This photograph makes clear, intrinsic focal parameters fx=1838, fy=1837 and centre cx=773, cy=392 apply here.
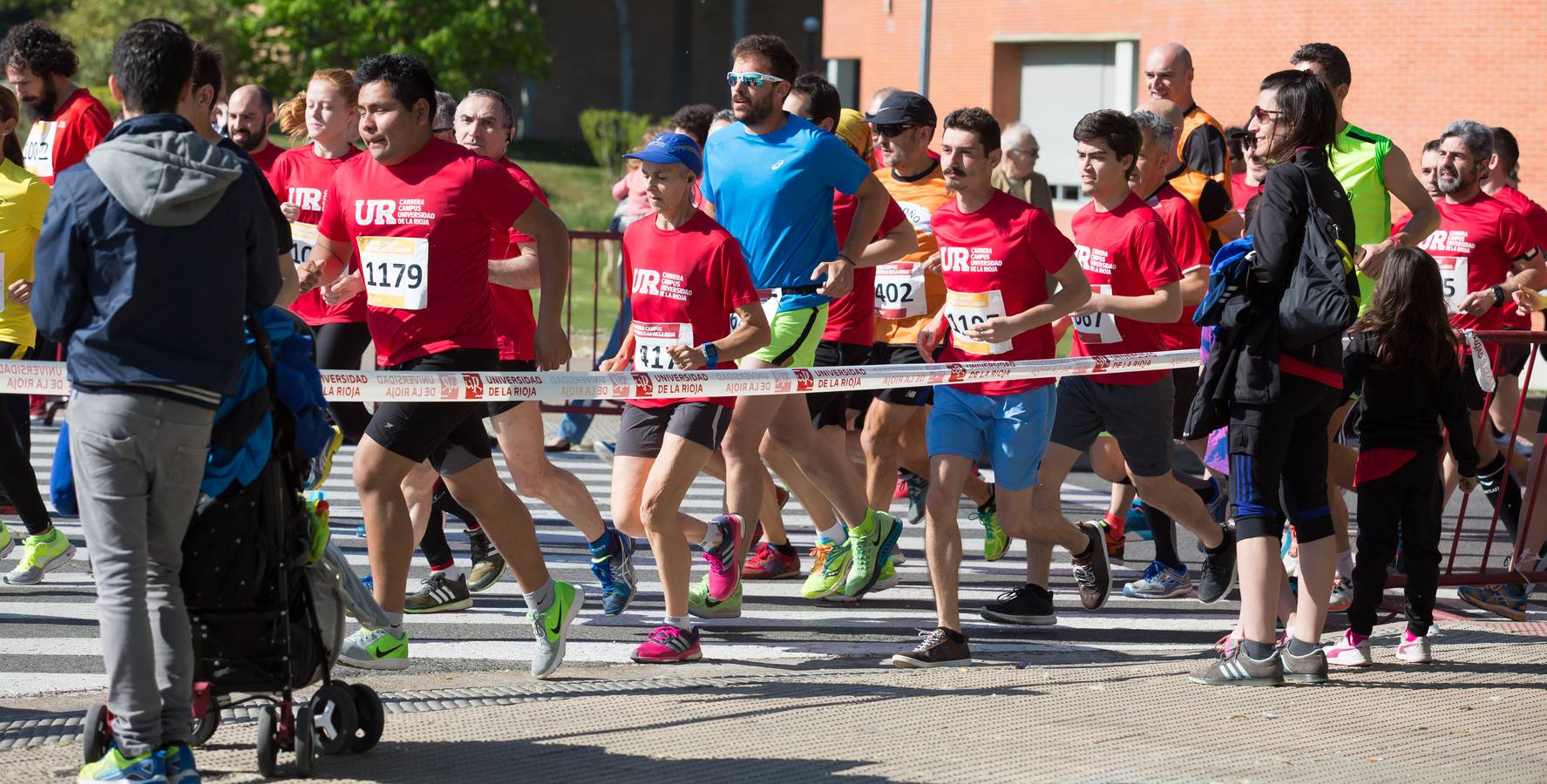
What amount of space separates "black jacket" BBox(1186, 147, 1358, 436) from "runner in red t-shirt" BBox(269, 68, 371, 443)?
11.4 ft

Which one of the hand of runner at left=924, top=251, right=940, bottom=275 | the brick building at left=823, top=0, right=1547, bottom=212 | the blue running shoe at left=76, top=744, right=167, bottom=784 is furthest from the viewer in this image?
the brick building at left=823, top=0, right=1547, bottom=212

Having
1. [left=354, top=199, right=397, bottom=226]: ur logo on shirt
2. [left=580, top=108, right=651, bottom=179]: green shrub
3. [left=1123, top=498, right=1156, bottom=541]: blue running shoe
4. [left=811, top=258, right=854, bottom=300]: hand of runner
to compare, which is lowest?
[left=1123, top=498, right=1156, bottom=541]: blue running shoe

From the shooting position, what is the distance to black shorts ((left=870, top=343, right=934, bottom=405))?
8.42 m

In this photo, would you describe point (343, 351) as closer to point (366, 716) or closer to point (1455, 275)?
point (366, 716)

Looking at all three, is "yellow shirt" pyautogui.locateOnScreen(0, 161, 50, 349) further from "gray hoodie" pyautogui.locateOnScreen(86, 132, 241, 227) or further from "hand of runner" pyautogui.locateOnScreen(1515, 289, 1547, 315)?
"hand of runner" pyautogui.locateOnScreen(1515, 289, 1547, 315)

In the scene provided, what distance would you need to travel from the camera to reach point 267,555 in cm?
451

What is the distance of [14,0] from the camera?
182 ft

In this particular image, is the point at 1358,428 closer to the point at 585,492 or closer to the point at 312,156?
the point at 585,492

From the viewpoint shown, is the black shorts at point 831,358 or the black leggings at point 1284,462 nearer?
the black leggings at point 1284,462

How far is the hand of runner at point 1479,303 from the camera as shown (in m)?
8.70

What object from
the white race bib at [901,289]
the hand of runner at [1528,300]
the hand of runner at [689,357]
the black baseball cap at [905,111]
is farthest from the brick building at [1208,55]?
the hand of runner at [689,357]

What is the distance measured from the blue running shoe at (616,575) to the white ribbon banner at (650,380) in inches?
33.5

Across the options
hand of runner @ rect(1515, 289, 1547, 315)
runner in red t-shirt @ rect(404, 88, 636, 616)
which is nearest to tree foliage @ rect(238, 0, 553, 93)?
runner in red t-shirt @ rect(404, 88, 636, 616)

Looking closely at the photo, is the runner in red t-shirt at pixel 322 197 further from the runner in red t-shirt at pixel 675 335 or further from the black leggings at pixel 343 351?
the runner in red t-shirt at pixel 675 335
